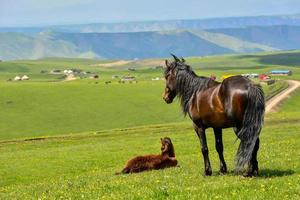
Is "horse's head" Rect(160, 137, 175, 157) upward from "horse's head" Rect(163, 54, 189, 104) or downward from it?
downward

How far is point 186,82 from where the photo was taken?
64.5 feet

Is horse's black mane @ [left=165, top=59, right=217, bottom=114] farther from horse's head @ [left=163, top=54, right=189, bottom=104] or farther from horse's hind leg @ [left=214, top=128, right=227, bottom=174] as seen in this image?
horse's hind leg @ [left=214, top=128, right=227, bottom=174]

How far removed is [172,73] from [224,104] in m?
2.94

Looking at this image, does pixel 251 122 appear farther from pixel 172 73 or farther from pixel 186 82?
pixel 172 73

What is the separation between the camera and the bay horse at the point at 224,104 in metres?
17.0

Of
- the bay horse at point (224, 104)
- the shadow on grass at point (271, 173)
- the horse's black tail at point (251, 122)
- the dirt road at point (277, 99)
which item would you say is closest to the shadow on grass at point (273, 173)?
the shadow on grass at point (271, 173)

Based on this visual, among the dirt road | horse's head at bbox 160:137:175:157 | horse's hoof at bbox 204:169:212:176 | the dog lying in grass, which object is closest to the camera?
horse's hoof at bbox 204:169:212:176

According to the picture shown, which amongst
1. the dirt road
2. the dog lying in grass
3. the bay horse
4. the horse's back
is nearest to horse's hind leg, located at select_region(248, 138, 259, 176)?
the bay horse

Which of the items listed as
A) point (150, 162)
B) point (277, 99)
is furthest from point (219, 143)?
point (277, 99)

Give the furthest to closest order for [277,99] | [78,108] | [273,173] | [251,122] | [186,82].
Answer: [78,108]
[277,99]
[186,82]
[273,173]
[251,122]

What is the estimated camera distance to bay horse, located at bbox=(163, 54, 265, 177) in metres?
17.0

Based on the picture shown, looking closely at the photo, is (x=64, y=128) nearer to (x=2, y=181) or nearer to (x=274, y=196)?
(x=2, y=181)

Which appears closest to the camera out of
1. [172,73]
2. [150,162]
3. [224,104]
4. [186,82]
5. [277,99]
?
[224,104]

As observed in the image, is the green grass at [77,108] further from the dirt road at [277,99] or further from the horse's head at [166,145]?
the horse's head at [166,145]
